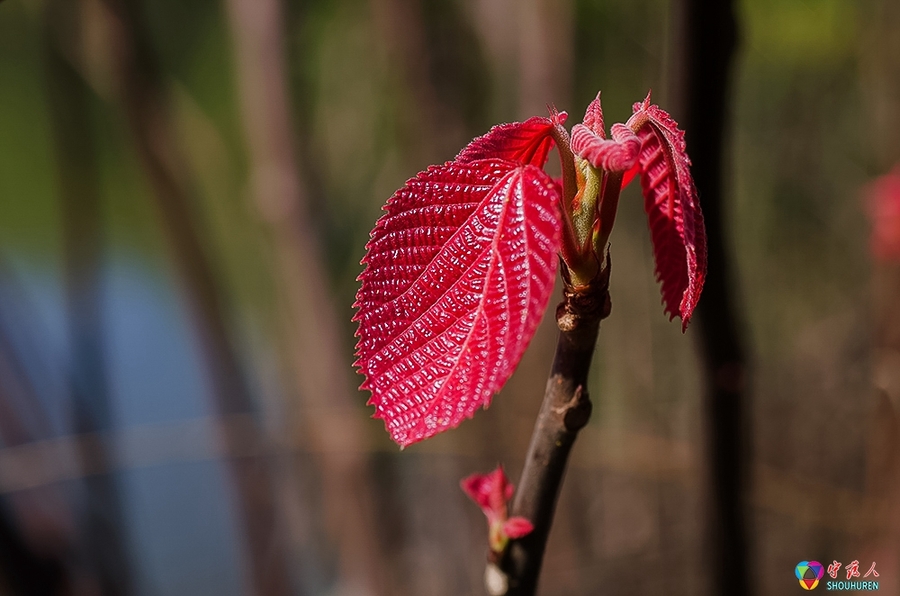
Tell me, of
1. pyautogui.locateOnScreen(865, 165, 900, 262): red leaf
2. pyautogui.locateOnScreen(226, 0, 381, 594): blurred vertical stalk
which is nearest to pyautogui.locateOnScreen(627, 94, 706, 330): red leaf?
pyautogui.locateOnScreen(226, 0, 381, 594): blurred vertical stalk

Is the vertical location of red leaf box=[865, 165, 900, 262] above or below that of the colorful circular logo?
above

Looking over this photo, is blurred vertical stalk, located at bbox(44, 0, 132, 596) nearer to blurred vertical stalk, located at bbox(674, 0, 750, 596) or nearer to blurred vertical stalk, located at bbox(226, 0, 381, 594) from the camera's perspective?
blurred vertical stalk, located at bbox(226, 0, 381, 594)

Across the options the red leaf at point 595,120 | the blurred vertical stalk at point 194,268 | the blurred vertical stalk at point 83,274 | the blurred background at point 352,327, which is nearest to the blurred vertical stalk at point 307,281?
the blurred background at point 352,327

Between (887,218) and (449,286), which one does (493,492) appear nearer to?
(449,286)

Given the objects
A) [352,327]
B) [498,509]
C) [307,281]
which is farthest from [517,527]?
[352,327]

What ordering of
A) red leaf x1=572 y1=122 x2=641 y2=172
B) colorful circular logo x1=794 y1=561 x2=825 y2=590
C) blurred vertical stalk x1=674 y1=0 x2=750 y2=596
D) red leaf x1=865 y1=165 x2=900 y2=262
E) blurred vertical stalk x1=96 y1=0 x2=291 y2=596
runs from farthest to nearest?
red leaf x1=865 y1=165 x2=900 y2=262, blurred vertical stalk x1=96 y1=0 x2=291 y2=596, colorful circular logo x1=794 y1=561 x2=825 y2=590, blurred vertical stalk x1=674 y1=0 x2=750 y2=596, red leaf x1=572 y1=122 x2=641 y2=172

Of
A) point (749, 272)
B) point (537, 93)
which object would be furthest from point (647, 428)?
point (537, 93)

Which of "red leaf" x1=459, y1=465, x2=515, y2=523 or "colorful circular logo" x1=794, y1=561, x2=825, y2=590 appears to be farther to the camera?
"colorful circular logo" x1=794, y1=561, x2=825, y2=590

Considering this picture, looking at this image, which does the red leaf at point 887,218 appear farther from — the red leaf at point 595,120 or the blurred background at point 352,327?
the red leaf at point 595,120
